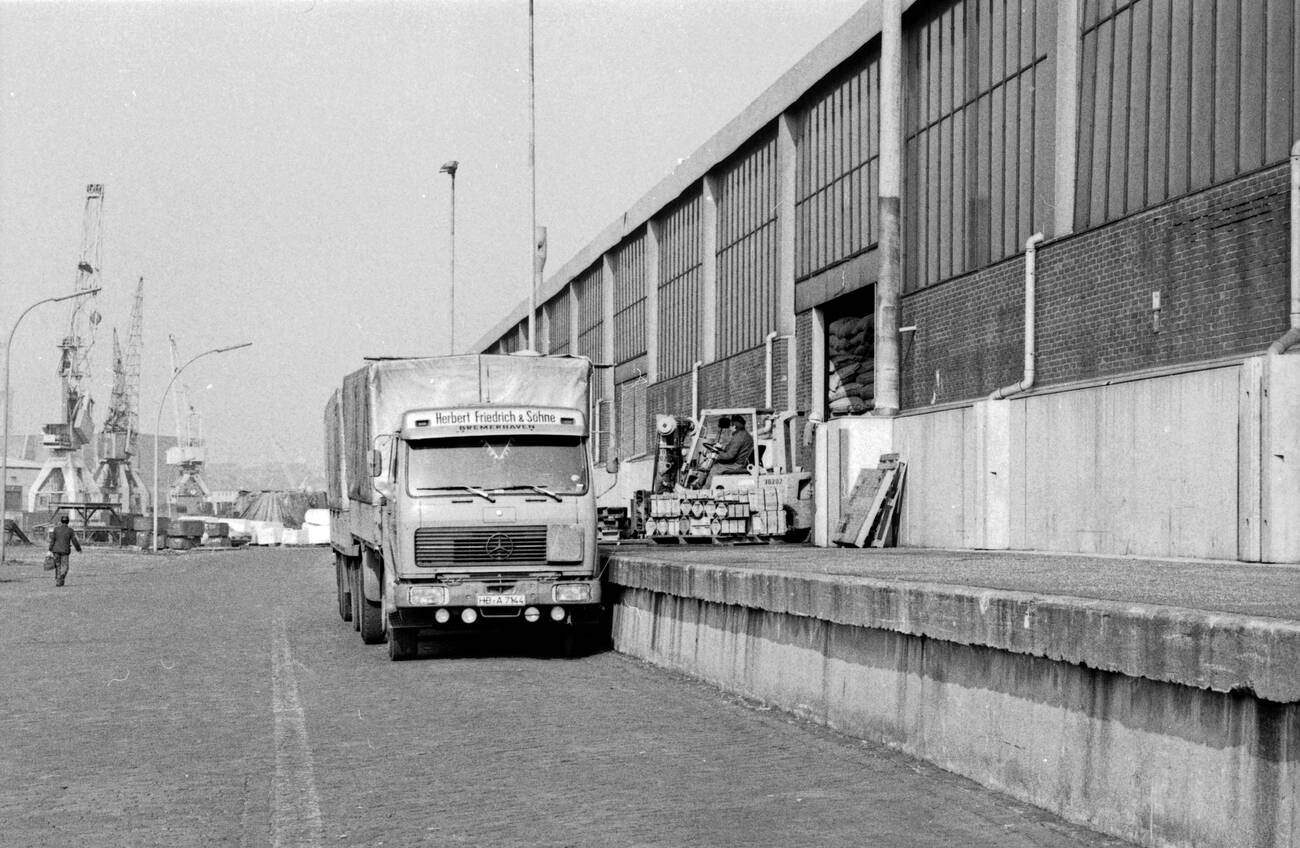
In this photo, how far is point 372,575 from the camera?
62.1 ft

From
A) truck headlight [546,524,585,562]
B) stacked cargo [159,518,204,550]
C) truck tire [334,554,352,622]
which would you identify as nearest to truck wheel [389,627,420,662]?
Result: truck headlight [546,524,585,562]

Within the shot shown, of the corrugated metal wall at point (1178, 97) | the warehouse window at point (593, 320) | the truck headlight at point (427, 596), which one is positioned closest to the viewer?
the truck headlight at point (427, 596)

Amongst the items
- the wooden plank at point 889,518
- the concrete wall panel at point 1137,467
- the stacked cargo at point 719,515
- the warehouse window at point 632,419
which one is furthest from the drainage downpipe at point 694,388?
the concrete wall panel at point 1137,467

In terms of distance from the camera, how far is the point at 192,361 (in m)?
65.5

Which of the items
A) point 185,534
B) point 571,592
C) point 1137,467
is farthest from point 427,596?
point 185,534

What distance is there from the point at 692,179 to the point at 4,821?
3978 centimetres

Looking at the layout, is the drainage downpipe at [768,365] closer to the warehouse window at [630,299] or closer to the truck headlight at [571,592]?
the warehouse window at [630,299]

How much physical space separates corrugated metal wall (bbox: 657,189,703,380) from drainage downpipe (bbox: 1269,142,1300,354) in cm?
2846

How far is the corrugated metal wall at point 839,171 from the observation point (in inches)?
1328

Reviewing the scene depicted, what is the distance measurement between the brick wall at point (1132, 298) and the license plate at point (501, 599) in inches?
356

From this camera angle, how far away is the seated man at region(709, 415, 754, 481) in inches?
1184

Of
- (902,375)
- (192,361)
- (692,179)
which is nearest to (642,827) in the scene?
(902,375)

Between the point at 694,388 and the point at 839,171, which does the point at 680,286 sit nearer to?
the point at 694,388

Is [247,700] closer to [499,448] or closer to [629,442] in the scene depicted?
[499,448]
